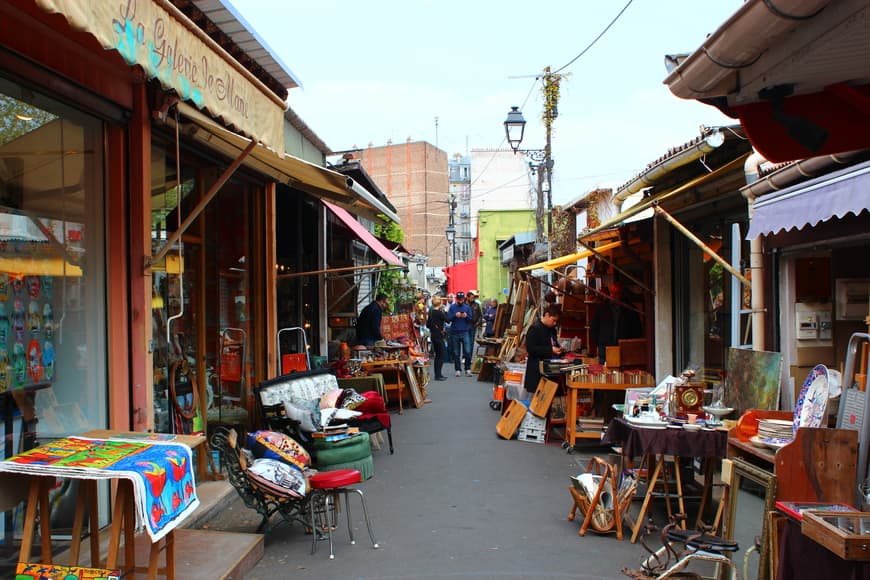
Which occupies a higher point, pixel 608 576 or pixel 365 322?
pixel 365 322

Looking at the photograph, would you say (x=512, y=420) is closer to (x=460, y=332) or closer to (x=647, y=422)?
(x=647, y=422)

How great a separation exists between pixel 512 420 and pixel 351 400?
8.09 feet

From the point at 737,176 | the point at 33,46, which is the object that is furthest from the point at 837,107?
the point at 33,46

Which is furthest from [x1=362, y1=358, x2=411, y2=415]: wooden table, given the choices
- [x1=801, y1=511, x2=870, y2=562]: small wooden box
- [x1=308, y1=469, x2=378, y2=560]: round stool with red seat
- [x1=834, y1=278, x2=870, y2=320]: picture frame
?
[x1=801, y1=511, x2=870, y2=562]: small wooden box

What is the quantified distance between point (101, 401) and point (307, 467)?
202 centimetres

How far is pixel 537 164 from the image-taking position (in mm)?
19594

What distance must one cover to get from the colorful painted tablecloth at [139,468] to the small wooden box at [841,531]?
3.06m

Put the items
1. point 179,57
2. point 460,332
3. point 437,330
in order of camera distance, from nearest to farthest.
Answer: point 179,57
point 437,330
point 460,332

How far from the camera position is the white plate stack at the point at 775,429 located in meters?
4.79

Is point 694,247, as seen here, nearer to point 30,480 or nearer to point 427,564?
point 427,564

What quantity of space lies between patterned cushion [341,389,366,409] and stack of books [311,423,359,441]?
1.04 meters

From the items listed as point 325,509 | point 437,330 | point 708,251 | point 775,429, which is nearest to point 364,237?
point 437,330

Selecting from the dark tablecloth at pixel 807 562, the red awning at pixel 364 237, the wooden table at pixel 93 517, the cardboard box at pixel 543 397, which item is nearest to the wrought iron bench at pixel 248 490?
the wooden table at pixel 93 517

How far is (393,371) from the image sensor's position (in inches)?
514
